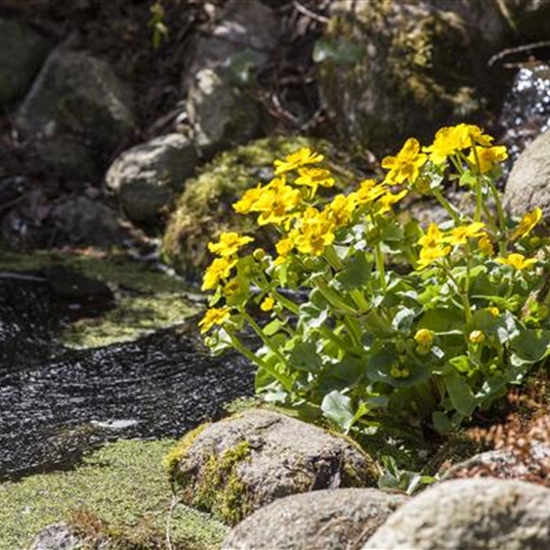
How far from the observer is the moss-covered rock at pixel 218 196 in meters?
5.75

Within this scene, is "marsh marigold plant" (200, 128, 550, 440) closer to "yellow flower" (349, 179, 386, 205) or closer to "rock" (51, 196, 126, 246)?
"yellow flower" (349, 179, 386, 205)

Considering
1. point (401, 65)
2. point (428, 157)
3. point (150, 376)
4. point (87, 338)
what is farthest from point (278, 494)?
point (401, 65)

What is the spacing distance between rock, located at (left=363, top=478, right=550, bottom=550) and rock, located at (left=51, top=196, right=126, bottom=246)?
423 cm

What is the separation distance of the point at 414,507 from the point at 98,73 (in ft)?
17.2

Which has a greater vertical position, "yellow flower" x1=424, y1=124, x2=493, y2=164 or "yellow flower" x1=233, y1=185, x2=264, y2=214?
"yellow flower" x1=424, y1=124, x2=493, y2=164

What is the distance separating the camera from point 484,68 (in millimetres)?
6035

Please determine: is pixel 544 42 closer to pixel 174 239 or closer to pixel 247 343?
pixel 174 239


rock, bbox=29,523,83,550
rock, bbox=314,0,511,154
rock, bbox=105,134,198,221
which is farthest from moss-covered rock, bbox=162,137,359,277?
rock, bbox=29,523,83,550

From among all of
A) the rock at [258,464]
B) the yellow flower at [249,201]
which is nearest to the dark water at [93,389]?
the rock at [258,464]

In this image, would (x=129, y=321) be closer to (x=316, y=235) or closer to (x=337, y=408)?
(x=337, y=408)

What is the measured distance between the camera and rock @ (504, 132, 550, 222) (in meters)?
3.85

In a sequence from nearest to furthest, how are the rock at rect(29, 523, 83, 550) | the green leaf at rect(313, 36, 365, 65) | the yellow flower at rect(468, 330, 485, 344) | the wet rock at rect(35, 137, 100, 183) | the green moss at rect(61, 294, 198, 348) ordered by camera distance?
1. the rock at rect(29, 523, 83, 550)
2. the yellow flower at rect(468, 330, 485, 344)
3. the green moss at rect(61, 294, 198, 348)
4. the green leaf at rect(313, 36, 365, 65)
5. the wet rock at rect(35, 137, 100, 183)

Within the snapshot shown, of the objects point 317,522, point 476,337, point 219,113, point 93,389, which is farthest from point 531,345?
point 219,113

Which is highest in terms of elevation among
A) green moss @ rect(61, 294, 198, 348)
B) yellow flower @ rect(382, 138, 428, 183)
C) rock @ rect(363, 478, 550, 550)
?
yellow flower @ rect(382, 138, 428, 183)
